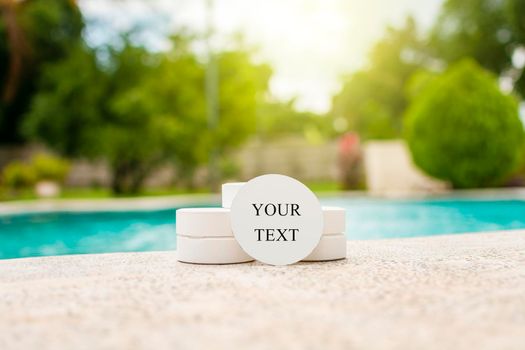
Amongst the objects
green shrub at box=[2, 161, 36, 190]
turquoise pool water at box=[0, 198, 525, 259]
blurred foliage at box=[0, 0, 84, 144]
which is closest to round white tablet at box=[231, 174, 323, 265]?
turquoise pool water at box=[0, 198, 525, 259]

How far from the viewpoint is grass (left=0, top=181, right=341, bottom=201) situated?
1496 cm

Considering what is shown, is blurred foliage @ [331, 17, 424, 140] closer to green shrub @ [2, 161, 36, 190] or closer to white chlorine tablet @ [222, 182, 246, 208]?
green shrub @ [2, 161, 36, 190]

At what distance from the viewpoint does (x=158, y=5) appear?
1714 centimetres

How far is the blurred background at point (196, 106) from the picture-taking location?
48.0 ft

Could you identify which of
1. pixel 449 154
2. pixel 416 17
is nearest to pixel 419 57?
pixel 416 17

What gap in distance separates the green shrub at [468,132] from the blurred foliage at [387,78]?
62.4ft

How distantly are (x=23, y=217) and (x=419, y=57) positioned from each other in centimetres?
2883

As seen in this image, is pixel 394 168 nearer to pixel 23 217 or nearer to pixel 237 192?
pixel 23 217

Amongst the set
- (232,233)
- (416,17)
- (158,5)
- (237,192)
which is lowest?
→ (232,233)

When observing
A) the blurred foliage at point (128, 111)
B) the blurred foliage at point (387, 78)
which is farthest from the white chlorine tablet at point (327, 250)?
the blurred foliage at point (387, 78)

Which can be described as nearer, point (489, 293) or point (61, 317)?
point (61, 317)

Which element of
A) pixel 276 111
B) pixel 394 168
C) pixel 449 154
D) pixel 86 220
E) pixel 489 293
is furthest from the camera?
pixel 276 111

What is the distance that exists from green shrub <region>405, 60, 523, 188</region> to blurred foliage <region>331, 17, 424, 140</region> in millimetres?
19004

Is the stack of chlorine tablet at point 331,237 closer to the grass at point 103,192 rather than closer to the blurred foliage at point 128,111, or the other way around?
the blurred foliage at point 128,111
